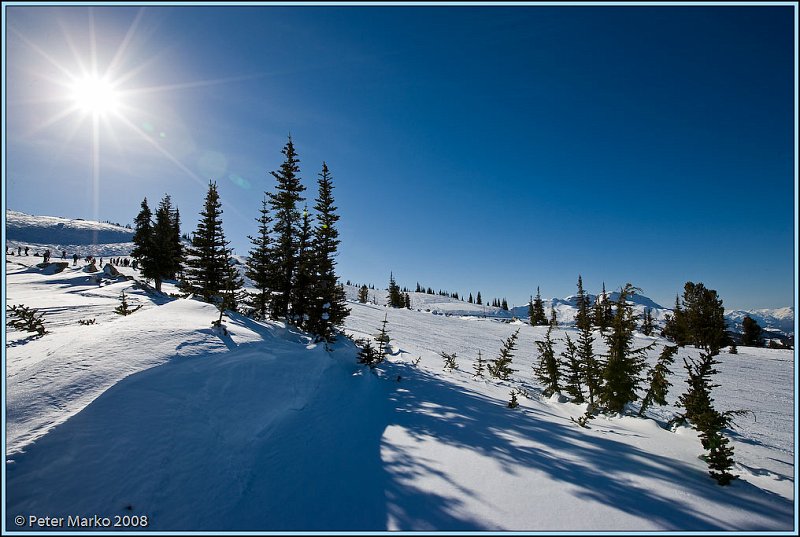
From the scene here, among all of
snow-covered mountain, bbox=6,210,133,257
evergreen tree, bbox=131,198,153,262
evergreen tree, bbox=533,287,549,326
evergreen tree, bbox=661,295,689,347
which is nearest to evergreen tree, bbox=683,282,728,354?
evergreen tree, bbox=661,295,689,347

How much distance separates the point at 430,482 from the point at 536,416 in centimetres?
483

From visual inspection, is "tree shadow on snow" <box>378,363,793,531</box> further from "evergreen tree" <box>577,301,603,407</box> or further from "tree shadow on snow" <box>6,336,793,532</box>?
"evergreen tree" <box>577,301,603,407</box>

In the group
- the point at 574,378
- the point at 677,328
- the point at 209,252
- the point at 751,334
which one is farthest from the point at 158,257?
the point at 751,334

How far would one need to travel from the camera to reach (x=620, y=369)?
920 cm

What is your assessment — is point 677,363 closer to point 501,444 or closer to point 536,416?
point 536,416

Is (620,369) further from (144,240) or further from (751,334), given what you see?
(751,334)

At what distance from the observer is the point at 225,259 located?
22.4 metres

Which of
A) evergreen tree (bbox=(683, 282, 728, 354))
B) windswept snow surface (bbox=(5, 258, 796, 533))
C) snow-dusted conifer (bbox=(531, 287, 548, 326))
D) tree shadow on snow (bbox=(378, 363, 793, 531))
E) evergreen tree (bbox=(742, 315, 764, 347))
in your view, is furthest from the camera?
snow-dusted conifer (bbox=(531, 287, 548, 326))

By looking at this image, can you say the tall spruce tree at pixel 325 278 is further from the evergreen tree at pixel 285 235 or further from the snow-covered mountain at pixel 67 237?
the snow-covered mountain at pixel 67 237

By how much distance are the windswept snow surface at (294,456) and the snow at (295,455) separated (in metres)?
0.02

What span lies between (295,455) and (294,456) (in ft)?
0.10

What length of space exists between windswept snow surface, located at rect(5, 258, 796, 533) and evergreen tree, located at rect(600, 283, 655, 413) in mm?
1361

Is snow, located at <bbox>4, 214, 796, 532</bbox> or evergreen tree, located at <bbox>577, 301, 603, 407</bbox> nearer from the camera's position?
snow, located at <bbox>4, 214, 796, 532</bbox>

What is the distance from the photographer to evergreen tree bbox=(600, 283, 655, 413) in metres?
9.16
